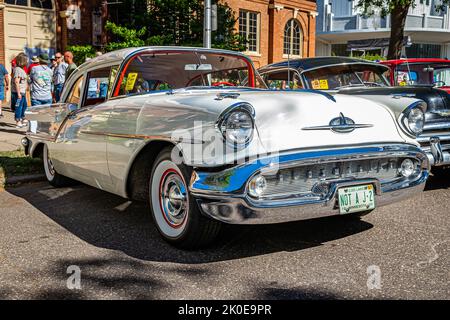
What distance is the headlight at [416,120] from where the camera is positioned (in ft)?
13.6

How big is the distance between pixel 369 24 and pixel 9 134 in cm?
3224

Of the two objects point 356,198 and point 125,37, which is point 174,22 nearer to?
point 125,37

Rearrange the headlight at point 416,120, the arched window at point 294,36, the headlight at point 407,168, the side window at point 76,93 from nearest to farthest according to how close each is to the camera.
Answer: the headlight at point 407,168, the headlight at point 416,120, the side window at point 76,93, the arched window at point 294,36

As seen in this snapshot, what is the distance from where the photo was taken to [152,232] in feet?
14.2

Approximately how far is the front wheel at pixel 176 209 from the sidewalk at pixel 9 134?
18.1ft

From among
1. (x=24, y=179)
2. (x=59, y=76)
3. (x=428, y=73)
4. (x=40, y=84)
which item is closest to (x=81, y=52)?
(x=59, y=76)

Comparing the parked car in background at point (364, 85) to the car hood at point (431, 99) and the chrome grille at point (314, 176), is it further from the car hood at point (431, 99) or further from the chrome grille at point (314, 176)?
the chrome grille at point (314, 176)

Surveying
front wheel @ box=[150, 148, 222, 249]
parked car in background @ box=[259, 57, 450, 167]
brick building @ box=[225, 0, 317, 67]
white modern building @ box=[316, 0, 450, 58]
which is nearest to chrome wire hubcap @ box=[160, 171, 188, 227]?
front wheel @ box=[150, 148, 222, 249]

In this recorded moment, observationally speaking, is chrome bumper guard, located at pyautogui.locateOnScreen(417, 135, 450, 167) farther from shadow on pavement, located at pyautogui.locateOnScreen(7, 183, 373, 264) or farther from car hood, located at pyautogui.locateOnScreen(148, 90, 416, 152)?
car hood, located at pyautogui.locateOnScreen(148, 90, 416, 152)

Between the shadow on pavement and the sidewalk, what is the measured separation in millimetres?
3654

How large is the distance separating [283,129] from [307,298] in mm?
1103

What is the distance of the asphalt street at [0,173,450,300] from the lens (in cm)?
307

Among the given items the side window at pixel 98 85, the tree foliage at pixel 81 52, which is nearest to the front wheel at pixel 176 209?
the side window at pixel 98 85

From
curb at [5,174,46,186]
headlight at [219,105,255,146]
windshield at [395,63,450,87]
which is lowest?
curb at [5,174,46,186]
